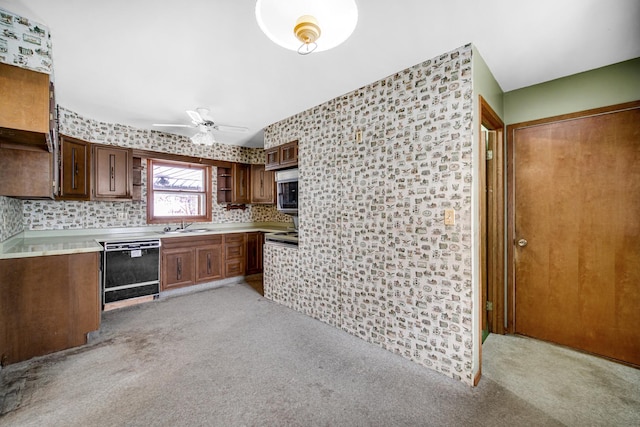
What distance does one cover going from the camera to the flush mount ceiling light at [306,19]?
1.16 metres

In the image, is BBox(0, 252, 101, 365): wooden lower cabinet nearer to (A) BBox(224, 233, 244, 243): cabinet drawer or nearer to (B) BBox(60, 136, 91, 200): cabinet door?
(B) BBox(60, 136, 91, 200): cabinet door

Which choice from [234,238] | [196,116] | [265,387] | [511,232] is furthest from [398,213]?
[234,238]

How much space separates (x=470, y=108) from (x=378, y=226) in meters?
1.17

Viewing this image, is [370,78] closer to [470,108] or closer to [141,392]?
[470,108]

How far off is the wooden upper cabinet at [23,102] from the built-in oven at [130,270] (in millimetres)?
1977

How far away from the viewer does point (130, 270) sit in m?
3.51

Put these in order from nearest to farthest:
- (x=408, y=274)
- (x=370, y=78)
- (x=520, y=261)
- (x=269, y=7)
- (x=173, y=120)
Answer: (x=269, y=7), (x=408, y=274), (x=370, y=78), (x=520, y=261), (x=173, y=120)

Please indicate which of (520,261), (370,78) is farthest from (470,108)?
(520,261)

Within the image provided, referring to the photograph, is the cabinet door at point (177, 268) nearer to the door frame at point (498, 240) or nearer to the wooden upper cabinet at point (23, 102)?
the wooden upper cabinet at point (23, 102)

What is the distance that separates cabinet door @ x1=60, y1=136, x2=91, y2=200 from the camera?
3.14 meters

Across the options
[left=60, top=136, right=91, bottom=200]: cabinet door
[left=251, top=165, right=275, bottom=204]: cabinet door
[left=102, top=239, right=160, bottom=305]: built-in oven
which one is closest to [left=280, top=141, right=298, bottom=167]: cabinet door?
[left=251, top=165, right=275, bottom=204]: cabinet door

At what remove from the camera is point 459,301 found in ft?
6.32

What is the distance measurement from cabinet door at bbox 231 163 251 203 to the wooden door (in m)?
4.22

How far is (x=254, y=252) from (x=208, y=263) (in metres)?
0.86
